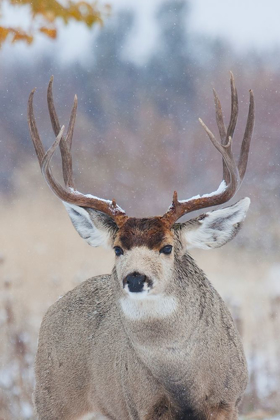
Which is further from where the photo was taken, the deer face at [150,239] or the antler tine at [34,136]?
the antler tine at [34,136]

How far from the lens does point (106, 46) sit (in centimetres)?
1819

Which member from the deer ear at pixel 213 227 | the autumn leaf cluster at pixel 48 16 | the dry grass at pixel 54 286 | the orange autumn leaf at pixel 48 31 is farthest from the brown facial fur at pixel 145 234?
the dry grass at pixel 54 286

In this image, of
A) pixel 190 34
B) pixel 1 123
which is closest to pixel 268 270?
pixel 1 123

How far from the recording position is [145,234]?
401 centimetres

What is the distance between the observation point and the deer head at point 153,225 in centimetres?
390

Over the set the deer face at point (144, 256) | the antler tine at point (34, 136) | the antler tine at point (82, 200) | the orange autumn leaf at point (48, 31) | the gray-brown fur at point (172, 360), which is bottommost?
the gray-brown fur at point (172, 360)

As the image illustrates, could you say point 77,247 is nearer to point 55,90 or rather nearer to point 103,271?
point 103,271

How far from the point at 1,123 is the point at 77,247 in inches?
186

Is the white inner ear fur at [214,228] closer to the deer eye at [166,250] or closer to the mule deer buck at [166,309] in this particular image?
the mule deer buck at [166,309]

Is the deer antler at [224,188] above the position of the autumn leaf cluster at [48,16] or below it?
below

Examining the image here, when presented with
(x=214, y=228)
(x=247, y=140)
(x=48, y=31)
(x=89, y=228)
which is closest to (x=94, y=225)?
(x=89, y=228)

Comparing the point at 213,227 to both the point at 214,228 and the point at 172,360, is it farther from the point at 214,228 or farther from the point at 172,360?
the point at 172,360

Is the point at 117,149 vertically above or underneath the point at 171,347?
above

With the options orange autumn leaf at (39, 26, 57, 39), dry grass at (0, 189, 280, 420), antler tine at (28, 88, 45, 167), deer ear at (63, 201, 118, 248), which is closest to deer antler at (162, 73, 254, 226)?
deer ear at (63, 201, 118, 248)
